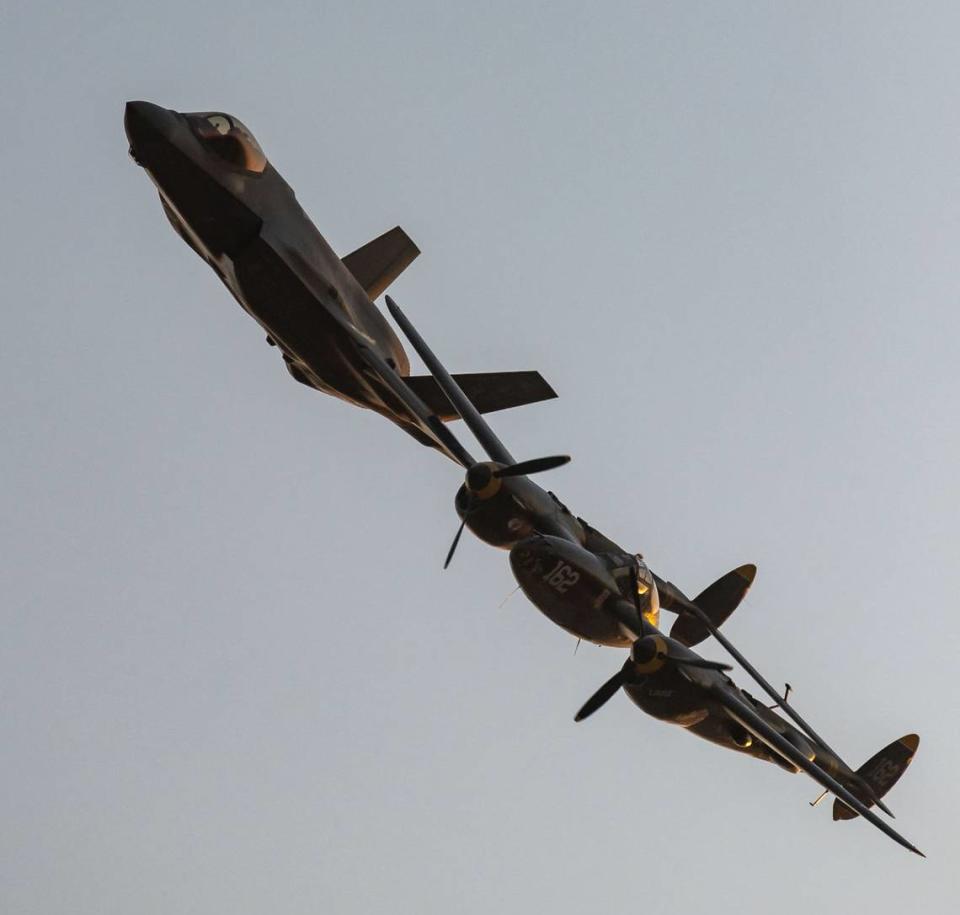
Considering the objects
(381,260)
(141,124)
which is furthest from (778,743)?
(141,124)

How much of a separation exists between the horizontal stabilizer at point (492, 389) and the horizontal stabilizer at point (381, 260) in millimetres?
3731

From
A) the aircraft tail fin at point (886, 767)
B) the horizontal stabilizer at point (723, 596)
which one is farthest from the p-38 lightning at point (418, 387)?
the aircraft tail fin at point (886, 767)

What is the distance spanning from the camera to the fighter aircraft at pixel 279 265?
23.0 m

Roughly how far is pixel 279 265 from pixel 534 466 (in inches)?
288

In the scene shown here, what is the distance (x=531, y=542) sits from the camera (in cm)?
2433

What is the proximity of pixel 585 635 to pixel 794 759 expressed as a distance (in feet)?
17.5

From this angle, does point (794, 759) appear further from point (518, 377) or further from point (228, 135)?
point (228, 135)

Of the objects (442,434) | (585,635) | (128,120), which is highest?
(128,120)

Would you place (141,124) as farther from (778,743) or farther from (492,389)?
(778,743)

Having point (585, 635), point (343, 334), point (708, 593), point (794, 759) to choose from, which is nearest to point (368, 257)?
point (343, 334)

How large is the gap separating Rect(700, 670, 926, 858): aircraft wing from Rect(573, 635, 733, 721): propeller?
730 mm

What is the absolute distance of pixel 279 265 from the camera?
24.0 m

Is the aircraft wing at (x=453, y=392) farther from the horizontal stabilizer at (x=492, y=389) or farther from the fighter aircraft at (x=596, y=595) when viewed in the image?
the horizontal stabilizer at (x=492, y=389)

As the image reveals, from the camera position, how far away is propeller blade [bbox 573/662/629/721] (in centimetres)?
2490
